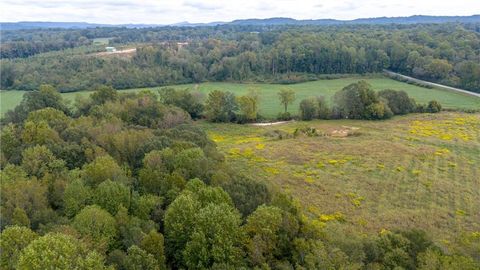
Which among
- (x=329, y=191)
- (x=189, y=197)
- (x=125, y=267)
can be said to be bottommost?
(x=329, y=191)

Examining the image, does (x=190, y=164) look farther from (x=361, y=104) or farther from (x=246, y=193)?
(x=361, y=104)

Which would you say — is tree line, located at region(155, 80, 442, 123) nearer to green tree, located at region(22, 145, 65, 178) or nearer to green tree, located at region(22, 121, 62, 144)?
green tree, located at region(22, 121, 62, 144)

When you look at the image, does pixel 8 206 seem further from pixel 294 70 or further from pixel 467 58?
pixel 467 58

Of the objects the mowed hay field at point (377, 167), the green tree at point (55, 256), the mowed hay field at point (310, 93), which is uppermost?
the green tree at point (55, 256)

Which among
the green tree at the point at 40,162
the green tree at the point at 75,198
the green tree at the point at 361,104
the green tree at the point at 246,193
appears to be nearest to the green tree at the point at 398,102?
the green tree at the point at 361,104

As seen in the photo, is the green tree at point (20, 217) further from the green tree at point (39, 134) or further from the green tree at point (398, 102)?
the green tree at point (398, 102)

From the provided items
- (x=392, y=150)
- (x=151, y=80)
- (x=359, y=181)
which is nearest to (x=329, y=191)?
(x=359, y=181)
